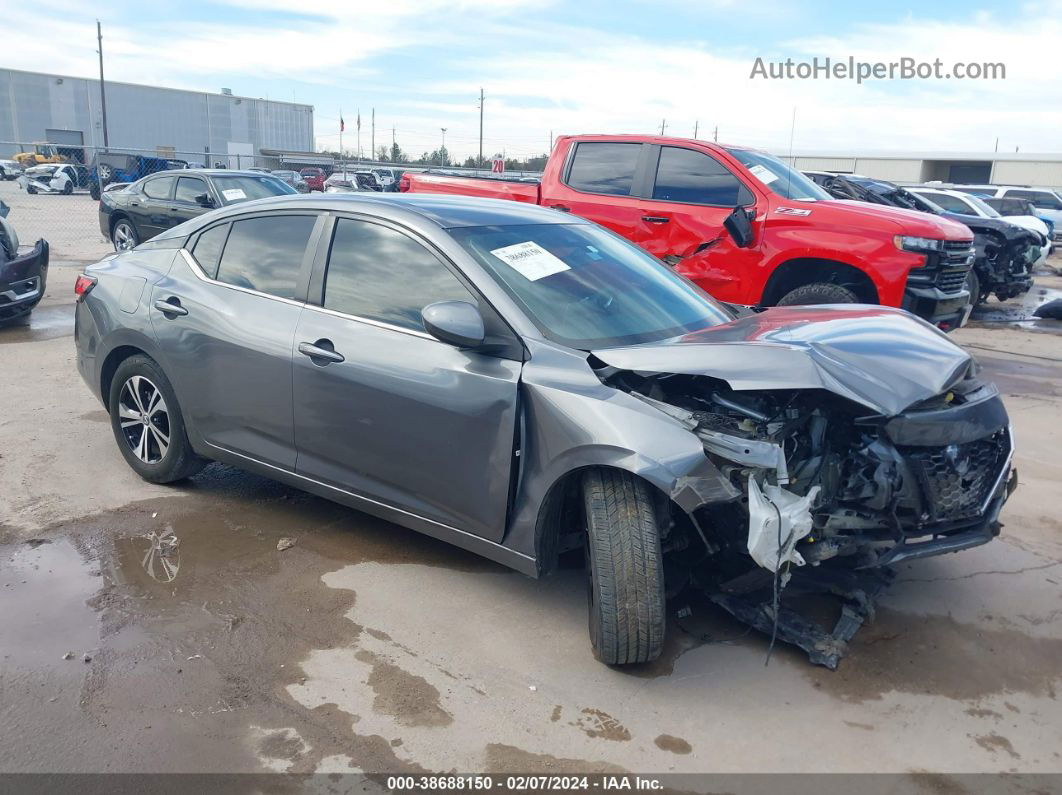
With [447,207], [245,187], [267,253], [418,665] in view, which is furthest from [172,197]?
[418,665]

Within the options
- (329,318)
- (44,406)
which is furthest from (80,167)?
(329,318)

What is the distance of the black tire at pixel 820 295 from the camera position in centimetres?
739

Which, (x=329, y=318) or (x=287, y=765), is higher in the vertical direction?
(x=329, y=318)

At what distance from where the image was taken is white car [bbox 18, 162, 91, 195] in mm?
36125

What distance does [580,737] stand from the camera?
294 cm

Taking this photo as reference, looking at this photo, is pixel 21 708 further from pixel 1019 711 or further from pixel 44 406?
pixel 44 406

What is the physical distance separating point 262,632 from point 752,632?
6.51 ft

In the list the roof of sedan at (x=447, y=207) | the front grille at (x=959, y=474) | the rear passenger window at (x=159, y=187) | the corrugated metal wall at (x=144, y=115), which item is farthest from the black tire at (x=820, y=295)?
the corrugated metal wall at (x=144, y=115)

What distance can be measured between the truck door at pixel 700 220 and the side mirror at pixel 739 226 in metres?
0.15

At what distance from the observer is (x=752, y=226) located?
7.75m

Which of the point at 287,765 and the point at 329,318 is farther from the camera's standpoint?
the point at 329,318

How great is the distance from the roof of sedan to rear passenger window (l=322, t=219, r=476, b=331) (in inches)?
5.9

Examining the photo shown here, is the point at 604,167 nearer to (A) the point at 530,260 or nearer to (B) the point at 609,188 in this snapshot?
(B) the point at 609,188

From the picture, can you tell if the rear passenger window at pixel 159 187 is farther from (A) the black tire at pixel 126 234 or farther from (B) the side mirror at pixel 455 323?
(B) the side mirror at pixel 455 323
